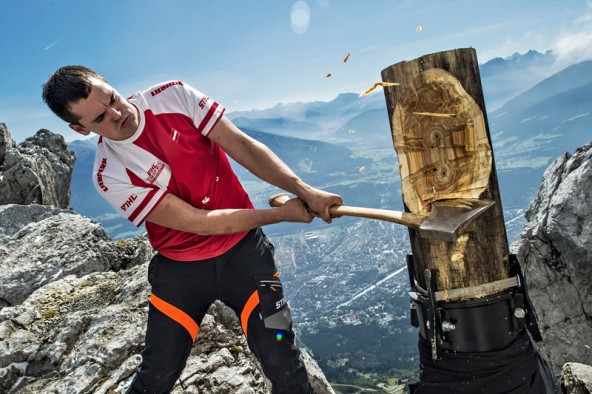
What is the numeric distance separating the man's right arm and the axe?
88cm

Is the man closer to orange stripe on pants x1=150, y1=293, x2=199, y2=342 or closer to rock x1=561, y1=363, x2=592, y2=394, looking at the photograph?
orange stripe on pants x1=150, y1=293, x2=199, y2=342

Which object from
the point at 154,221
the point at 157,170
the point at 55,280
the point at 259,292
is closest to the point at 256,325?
the point at 259,292

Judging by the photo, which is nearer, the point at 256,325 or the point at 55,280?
the point at 256,325

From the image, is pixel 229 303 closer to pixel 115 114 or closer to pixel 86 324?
pixel 115 114

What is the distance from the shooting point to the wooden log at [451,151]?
3.44 meters

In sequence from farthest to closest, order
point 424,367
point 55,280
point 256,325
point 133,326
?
1. point 55,280
2. point 133,326
3. point 256,325
4. point 424,367

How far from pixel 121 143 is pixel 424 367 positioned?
3.64m

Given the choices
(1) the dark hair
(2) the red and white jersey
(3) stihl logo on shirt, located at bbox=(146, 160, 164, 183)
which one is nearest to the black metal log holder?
(2) the red and white jersey

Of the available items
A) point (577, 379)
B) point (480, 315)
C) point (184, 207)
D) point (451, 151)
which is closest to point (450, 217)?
point (451, 151)

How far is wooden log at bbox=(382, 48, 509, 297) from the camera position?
3.44 meters

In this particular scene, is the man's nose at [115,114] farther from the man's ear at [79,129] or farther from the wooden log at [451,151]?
the wooden log at [451,151]

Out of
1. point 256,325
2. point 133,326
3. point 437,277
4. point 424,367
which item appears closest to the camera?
point 437,277

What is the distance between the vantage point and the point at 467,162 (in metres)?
3.49

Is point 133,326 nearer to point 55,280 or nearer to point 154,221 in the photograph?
point 154,221
